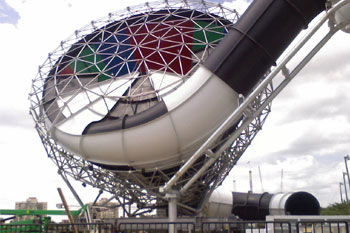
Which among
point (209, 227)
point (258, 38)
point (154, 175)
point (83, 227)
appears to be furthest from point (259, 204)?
point (209, 227)

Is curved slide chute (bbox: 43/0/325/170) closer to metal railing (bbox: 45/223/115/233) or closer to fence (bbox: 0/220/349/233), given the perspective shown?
fence (bbox: 0/220/349/233)

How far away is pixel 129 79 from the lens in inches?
1083

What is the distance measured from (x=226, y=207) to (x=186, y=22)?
2528 cm

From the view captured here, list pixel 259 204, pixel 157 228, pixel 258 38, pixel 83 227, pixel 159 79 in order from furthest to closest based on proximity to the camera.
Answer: pixel 259 204
pixel 159 79
pixel 157 228
pixel 258 38
pixel 83 227

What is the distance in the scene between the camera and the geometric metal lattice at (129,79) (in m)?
26.9

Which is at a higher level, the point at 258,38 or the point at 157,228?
the point at 258,38

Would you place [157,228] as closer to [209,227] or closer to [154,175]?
[154,175]

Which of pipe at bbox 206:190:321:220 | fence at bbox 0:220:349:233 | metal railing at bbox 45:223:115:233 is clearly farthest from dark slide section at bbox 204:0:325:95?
pipe at bbox 206:190:321:220

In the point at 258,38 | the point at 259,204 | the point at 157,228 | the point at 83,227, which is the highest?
the point at 258,38

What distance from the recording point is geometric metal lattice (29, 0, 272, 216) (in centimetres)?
2692

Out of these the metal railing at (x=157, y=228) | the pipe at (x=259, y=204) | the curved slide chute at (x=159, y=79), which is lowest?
the metal railing at (x=157, y=228)

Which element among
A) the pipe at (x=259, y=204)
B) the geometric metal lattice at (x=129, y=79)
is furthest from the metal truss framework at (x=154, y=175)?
the pipe at (x=259, y=204)

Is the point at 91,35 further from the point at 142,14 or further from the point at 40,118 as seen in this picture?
the point at 40,118

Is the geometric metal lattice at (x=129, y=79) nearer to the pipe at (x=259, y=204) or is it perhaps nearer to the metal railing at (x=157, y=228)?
the metal railing at (x=157, y=228)
